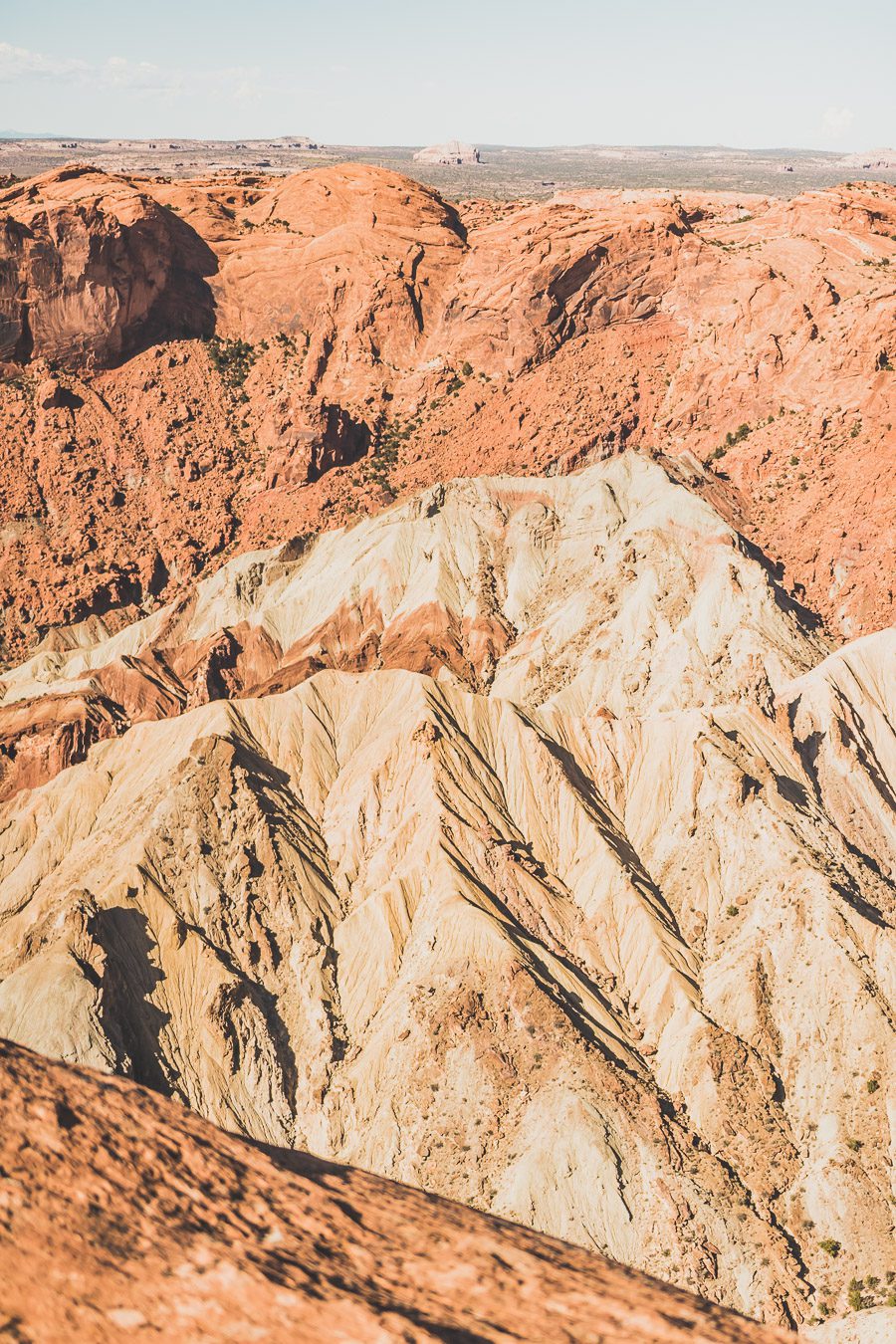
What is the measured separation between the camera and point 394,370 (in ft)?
324

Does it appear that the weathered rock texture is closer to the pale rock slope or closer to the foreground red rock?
the pale rock slope

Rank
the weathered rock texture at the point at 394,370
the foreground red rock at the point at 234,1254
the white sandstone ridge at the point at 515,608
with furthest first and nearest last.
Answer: the weathered rock texture at the point at 394,370
the white sandstone ridge at the point at 515,608
the foreground red rock at the point at 234,1254

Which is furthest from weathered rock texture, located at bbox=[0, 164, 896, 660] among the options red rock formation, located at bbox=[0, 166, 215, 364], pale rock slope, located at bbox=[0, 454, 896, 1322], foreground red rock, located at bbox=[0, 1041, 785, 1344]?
foreground red rock, located at bbox=[0, 1041, 785, 1344]

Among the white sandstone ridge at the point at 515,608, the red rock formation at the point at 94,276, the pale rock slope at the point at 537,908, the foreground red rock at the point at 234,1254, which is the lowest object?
the pale rock slope at the point at 537,908

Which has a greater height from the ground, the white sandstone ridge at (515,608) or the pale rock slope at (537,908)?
the white sandstone ridge at (515,608)

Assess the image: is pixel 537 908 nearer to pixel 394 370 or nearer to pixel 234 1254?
pixel 234 1254

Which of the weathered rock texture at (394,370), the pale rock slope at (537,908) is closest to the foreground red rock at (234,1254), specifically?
the pale rock slope at (537,908)

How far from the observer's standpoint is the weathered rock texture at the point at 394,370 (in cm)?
8419

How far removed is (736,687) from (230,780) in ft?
88.5

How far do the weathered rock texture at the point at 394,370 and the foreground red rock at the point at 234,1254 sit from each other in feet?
232

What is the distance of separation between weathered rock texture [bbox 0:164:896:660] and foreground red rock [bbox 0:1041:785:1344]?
2789 inches

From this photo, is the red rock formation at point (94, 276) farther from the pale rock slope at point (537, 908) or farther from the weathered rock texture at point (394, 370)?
the pale rock slope at point (537, 908)

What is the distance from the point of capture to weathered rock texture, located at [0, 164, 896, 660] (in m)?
84.2

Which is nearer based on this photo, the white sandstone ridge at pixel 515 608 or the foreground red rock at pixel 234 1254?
the foreground red rock at pixel 234 1254
